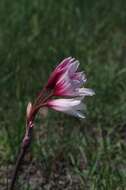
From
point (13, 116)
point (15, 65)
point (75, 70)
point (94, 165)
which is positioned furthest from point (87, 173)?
point (15, 65)

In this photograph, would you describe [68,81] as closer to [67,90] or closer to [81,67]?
[67,90]

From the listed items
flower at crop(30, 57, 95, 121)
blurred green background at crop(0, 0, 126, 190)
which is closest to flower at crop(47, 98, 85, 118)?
flower at crop(30, 57, 95, 121)

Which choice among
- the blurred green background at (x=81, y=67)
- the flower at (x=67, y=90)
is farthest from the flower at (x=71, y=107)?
the blurred green background at (x=81, y=67)

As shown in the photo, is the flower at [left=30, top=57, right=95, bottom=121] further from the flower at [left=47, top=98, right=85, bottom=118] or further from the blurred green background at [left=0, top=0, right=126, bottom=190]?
the blurred green background at [left=0, top=0, right=126, bottom=190]

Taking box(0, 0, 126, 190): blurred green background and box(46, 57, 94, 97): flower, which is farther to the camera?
box(0, 0, 126, 190): blurred green background

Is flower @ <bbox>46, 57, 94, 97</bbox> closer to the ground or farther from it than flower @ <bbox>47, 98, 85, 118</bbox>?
farther from it

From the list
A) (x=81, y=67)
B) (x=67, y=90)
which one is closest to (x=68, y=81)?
(x=67, y=90)

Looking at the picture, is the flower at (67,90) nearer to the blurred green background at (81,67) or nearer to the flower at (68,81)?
the flower at (68,81)
